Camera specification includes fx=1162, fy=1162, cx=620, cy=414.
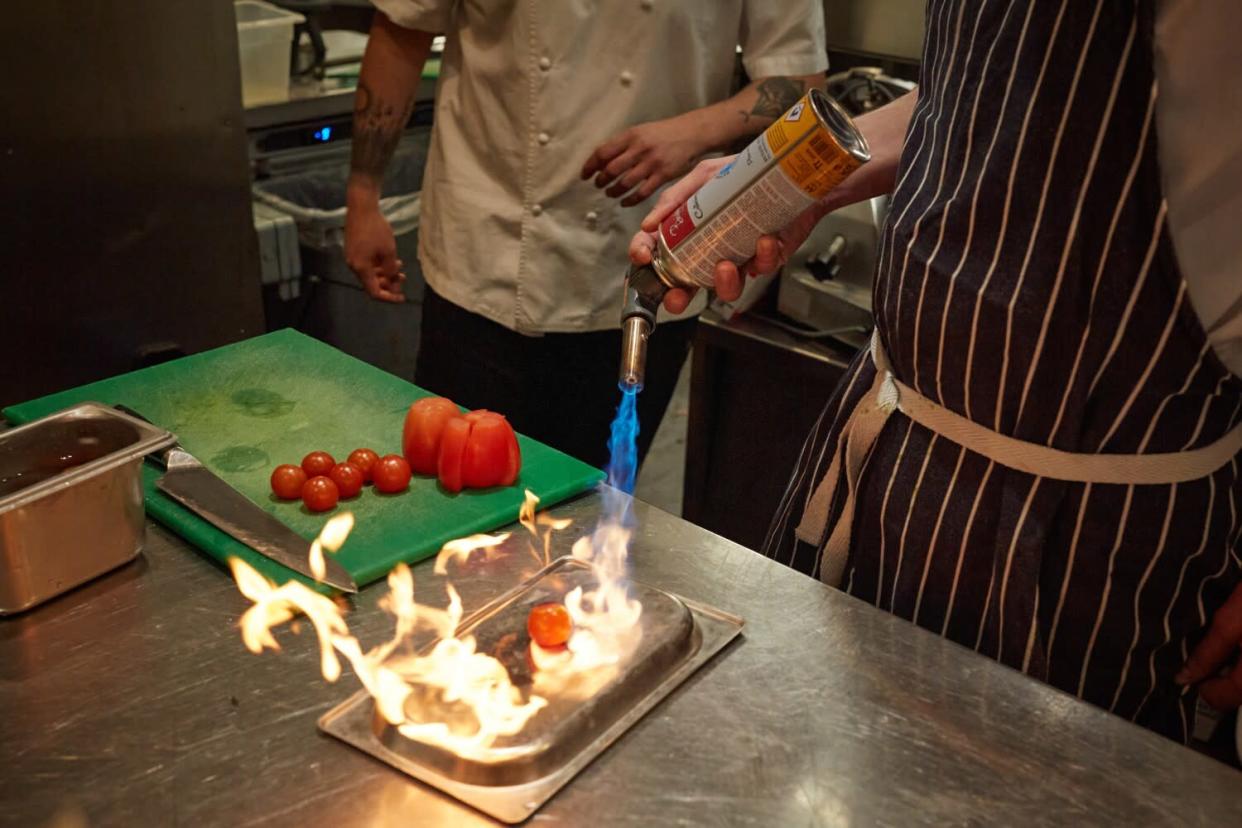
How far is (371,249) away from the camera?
6.30 feet

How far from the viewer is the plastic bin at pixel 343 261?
8.77 feet

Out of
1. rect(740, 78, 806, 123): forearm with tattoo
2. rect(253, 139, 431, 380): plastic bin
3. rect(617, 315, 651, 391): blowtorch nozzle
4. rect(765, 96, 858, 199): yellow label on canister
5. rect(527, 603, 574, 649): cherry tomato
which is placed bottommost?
rect(253, 139, 431, 380): plastic bin

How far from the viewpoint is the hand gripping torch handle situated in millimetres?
1125

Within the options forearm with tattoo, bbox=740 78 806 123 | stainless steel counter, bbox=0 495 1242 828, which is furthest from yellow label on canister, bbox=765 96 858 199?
forearm with tattoo, bbox=740 78 806 123

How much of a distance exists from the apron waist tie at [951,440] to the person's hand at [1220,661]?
0.14 m

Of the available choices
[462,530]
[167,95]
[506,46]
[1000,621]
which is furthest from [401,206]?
[1000,621]

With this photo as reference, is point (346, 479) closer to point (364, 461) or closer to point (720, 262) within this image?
point (364, 461)

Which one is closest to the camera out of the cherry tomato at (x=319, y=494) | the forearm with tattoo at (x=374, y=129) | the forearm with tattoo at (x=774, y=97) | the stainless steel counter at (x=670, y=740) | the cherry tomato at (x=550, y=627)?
the stainless steel counter at (x=670, y=740)

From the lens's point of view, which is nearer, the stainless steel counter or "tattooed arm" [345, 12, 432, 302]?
the stainless steel counter

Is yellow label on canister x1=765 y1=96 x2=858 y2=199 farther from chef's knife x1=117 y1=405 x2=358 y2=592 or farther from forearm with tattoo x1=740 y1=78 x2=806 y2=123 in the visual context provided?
forearm with tattoo x1=740 y1=78 x2=806 y2=123

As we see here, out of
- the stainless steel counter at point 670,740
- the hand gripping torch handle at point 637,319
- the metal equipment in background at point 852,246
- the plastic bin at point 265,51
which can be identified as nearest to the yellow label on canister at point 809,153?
the hand gripping torch handle at point 637,319

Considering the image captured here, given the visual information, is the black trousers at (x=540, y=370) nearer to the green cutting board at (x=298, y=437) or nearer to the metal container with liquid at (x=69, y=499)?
the green cutting board at (x=298, y=437)

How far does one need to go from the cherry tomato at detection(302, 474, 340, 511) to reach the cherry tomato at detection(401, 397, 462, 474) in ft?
0.35

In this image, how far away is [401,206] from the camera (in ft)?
9.49
